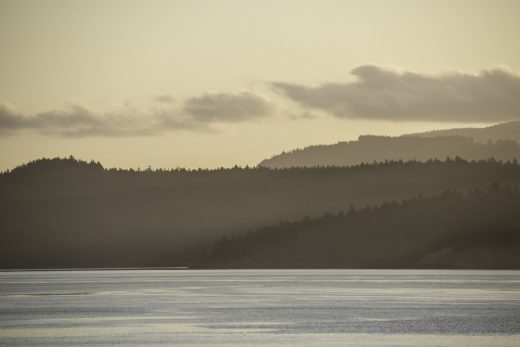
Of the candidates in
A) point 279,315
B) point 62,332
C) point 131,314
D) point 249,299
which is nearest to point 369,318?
point 279,315

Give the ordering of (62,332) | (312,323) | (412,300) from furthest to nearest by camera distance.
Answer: (412,300) < (312,323) < (62,332)

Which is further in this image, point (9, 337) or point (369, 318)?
point (369, 318)

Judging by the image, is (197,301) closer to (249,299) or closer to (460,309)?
(249,299)

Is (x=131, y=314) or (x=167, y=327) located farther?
(x=131, y=314)

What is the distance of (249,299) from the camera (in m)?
182

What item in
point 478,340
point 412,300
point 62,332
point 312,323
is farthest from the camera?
point 412,300

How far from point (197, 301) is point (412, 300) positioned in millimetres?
35544

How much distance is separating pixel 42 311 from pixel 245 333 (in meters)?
49.5

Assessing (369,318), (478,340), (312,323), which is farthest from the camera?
(369,318)

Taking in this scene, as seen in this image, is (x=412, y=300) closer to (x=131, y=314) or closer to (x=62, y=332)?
(x=131, y=314)

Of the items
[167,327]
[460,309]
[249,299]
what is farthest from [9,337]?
[249,299]

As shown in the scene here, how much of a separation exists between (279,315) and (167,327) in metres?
24.4

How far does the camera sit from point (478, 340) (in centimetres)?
10162

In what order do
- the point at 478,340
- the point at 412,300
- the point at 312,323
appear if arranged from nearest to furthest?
the point at 478,340 < the point at 312,323 < the point at 412,300
